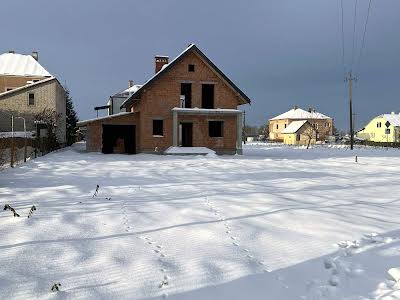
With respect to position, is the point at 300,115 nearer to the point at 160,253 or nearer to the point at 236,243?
the point at 236,243

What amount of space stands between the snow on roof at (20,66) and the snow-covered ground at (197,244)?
36898 millimetres

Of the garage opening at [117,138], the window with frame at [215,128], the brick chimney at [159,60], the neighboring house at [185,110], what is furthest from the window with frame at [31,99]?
the window with frame at [215,128]

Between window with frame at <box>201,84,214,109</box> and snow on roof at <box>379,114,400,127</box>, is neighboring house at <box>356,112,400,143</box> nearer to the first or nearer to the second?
snow on roof at <box>379,114,400,127</box>

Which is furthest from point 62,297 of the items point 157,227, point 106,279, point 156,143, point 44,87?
point 44,87

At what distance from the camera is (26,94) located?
37.2 m

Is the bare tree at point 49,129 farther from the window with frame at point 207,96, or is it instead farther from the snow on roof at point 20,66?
the window with frame at point 207,96

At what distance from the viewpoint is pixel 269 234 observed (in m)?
6.46

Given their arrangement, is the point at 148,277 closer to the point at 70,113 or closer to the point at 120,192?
the point at 120,192

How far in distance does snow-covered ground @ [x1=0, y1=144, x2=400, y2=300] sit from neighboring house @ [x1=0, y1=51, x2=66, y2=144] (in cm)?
2952

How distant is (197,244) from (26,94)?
118 feet

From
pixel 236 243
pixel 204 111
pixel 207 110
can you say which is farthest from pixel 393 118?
pixel 236 243

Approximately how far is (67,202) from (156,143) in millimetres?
20466

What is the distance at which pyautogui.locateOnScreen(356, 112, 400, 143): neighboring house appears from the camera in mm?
81500

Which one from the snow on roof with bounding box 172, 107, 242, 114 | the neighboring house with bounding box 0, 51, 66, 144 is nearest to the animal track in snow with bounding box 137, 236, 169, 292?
the snow on roof with bounding box 172, 107, 242, 114
